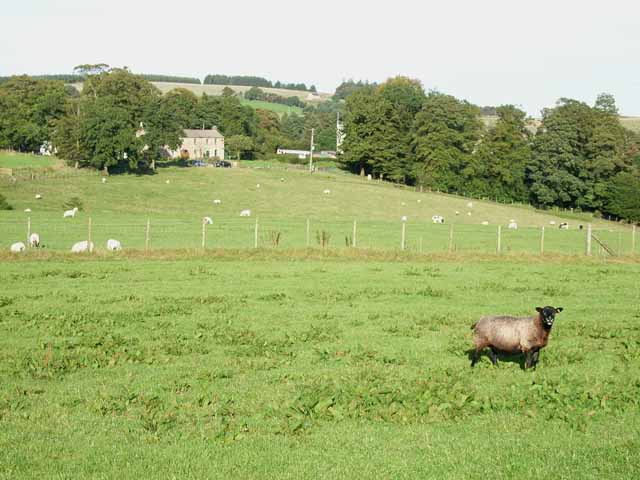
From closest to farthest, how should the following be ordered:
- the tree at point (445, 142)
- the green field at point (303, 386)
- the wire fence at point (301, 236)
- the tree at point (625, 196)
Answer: the green field at point (303, 386) < the wire fence at point (301, 236) < the tree at point (625, 196) < the tree at point (445, 142)

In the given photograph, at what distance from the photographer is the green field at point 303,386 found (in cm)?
1069

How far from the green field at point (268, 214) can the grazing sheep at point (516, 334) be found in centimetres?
2810

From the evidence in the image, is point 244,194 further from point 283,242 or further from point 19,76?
point 19,76

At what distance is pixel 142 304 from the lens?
976 inches

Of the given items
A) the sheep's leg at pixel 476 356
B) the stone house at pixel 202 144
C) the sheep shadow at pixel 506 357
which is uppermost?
the stone house at pixel 202 144

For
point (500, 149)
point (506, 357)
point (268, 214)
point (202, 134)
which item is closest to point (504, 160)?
point (500, 149)

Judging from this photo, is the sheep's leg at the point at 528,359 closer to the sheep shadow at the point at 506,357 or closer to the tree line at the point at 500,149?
the sheep shadow at the point at 506,357

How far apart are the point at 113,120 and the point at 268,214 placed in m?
26.5

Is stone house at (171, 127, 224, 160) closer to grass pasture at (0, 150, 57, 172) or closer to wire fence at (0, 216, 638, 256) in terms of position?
grass pasture at (0, 150, 57, 172)

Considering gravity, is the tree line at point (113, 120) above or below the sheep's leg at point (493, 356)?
above

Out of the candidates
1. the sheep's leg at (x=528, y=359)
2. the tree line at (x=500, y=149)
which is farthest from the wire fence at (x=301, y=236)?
the tree line at (x=500, y=149)

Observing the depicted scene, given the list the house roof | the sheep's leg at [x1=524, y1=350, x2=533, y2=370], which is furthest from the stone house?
the sheep's leg at [x1=524, y1=350, x2=533, y2=370]

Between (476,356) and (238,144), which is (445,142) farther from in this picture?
(476,356)

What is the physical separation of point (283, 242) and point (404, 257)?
13469 millimetres
